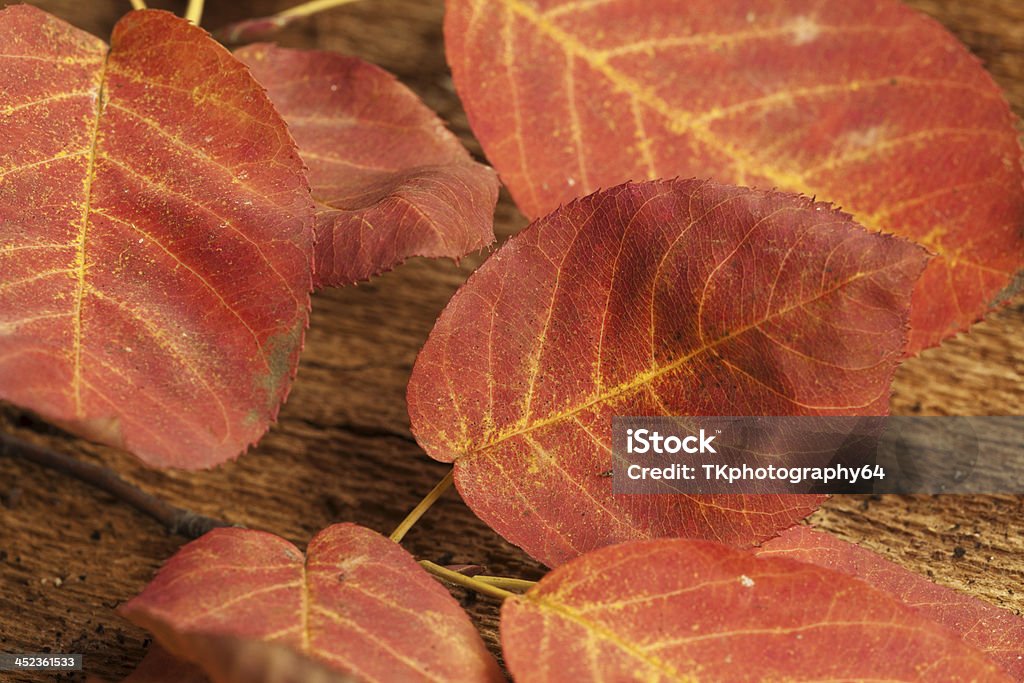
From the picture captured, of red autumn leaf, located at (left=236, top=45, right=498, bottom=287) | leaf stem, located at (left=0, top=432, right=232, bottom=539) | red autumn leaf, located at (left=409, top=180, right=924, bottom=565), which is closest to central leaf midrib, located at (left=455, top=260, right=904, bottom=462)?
red autumn leaf, located at (left=409, top=180, right=924, bottom=565)

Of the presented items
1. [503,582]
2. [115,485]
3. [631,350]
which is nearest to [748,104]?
[631,350]

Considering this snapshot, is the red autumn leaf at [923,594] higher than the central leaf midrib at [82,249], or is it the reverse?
the central leaf midrib at [82,249]

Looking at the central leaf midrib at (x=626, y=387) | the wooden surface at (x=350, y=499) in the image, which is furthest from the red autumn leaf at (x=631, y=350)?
the wooden surface at (x=350, y=499)

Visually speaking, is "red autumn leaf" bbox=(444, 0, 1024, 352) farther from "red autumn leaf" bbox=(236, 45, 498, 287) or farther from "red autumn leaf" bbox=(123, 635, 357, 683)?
"red autumn leaf" bbox=(123, 635, 357, 683)

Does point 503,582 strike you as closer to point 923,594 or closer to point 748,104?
point 923,594

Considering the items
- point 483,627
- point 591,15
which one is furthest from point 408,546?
point 591,15

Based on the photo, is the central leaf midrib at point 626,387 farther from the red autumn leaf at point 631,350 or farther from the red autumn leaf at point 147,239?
the red autumn leaf at point 147,239

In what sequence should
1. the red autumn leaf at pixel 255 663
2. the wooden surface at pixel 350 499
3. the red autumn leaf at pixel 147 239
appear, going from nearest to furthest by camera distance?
the red autumn leaf at pixel 255 663
the red autumn leaf at pixel 147 239
the wooden surface at pixel 350 499
